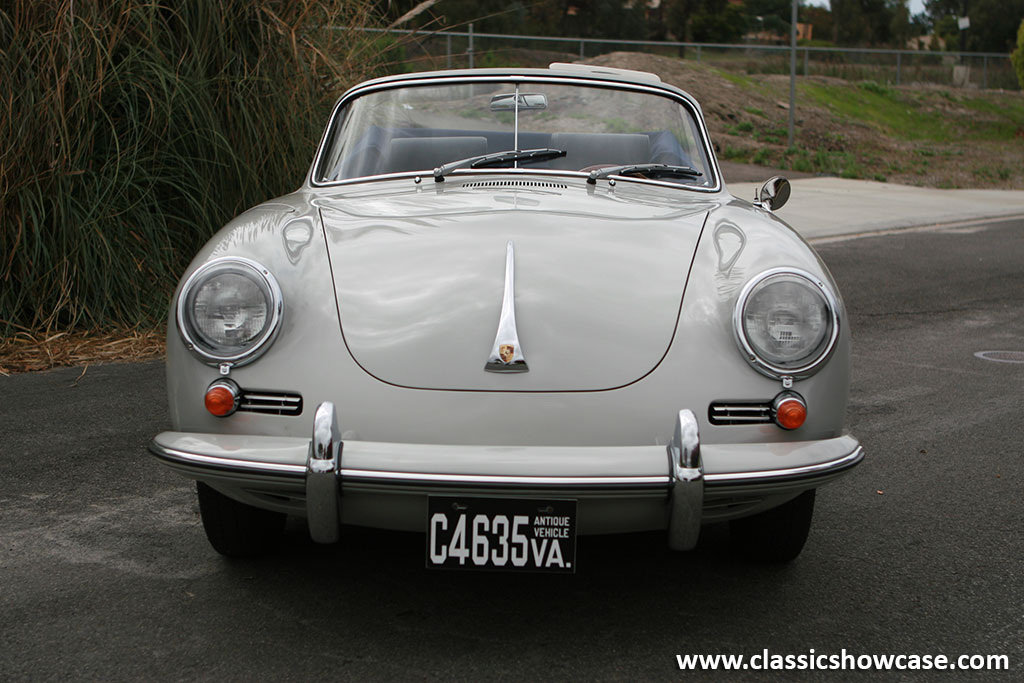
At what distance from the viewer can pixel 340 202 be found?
3.21 m

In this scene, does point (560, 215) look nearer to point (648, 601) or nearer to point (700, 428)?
point (700, 428)

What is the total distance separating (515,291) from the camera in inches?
102

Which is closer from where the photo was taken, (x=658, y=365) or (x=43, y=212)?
(x=658, y=365)

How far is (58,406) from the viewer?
15.5ft

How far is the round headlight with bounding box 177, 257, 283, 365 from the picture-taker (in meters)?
2.56

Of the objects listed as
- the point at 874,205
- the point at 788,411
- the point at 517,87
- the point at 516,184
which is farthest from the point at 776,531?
the point at 874,205

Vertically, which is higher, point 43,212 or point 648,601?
point 43,212

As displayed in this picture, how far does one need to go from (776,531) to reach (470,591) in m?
0.85

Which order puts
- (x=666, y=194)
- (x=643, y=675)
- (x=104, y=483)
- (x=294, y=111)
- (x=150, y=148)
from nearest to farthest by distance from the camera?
1. (x=643, y=675)
2. (x=666, y=194)
3. (x=104, y=483)
4. (x=150, y=148)
5. (x=294, y=111)

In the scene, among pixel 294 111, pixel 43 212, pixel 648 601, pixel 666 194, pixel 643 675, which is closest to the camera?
pixel 643 675

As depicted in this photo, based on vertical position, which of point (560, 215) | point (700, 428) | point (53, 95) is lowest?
point (700, 428)

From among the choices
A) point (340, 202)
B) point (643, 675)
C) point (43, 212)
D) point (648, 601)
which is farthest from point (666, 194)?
point (43, 212)

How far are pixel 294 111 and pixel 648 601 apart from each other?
4.89 metres

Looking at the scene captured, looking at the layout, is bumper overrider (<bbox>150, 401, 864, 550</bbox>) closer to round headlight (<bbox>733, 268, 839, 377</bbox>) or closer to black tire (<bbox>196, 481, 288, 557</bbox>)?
round headlight (<bbox>733, 268, 839, 377</bbox>)
